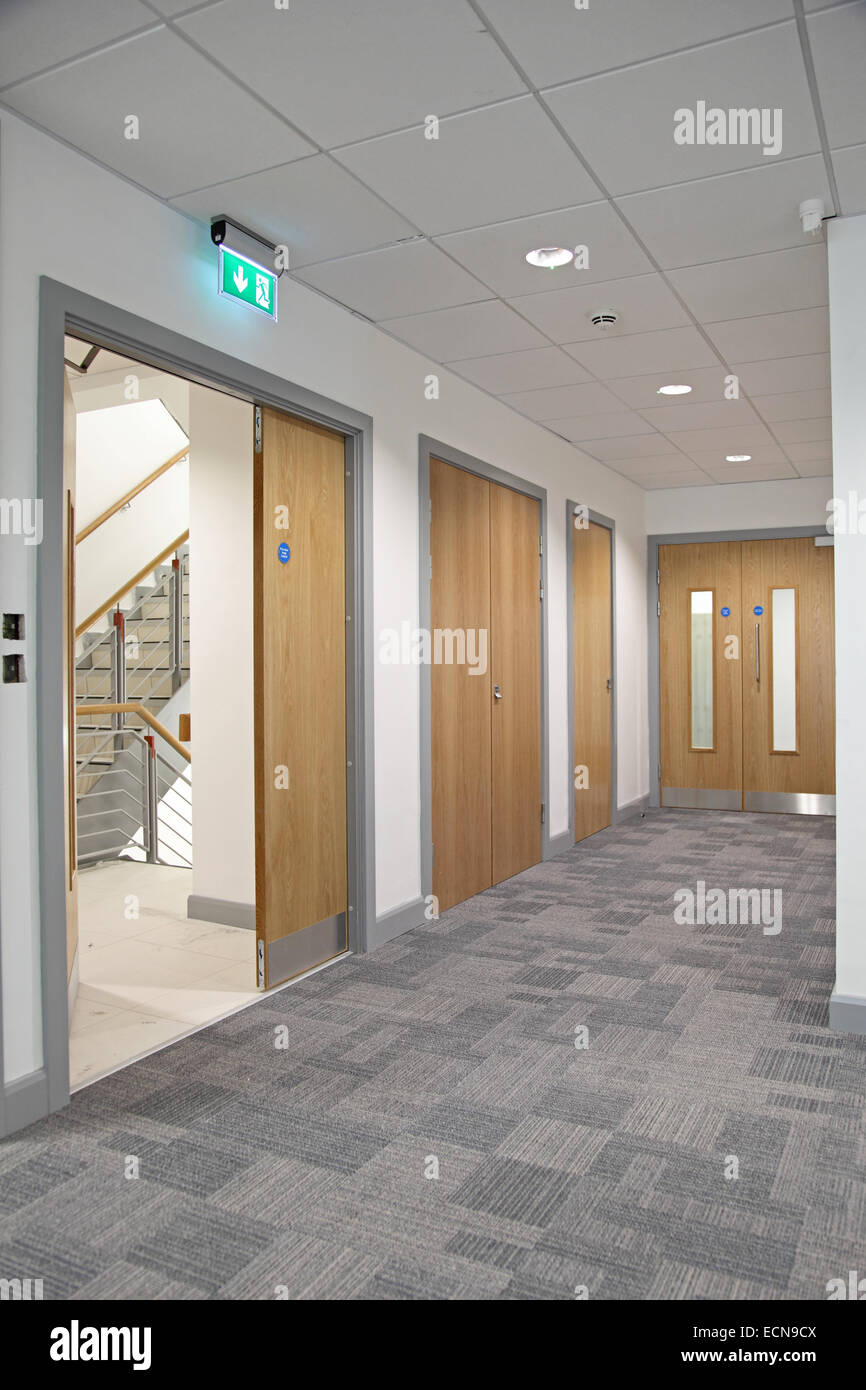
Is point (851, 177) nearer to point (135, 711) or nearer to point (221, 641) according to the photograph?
point (221, 641)

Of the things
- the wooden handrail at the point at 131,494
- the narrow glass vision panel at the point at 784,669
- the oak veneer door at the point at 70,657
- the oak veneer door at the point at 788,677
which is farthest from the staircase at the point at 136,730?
the narrow glass vision panel at the point at 784,669

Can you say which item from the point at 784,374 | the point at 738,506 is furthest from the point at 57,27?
the point at 738,506

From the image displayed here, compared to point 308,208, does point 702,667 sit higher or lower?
lower

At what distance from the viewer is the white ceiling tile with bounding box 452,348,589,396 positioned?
4.45 metres

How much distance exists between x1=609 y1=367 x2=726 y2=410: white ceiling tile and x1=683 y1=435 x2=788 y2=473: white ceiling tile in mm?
1218

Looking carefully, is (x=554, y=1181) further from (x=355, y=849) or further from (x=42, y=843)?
(x=355, y=849)

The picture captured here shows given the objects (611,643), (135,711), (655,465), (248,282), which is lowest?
(135,711)

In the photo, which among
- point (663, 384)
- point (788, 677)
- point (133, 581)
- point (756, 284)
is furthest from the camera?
point (788, 677)

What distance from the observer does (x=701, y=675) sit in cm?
779

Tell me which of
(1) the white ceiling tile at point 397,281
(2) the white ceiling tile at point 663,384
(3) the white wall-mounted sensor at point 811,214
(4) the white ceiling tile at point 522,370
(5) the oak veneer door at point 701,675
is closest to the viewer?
(3) the white wall-mounted sensor at point 811,214

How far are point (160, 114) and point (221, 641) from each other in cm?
226

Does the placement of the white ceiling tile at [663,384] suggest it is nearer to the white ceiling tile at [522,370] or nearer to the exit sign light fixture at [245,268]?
the white ceiling tile at [522,370]

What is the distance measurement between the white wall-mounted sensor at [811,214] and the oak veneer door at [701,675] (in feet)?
15.5

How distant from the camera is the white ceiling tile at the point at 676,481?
7.21 metres
